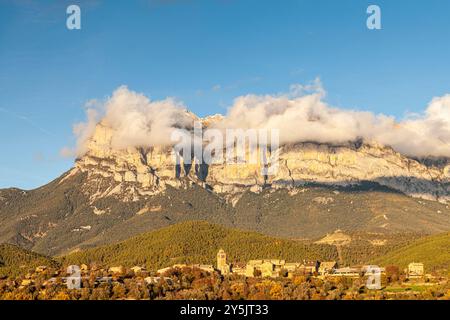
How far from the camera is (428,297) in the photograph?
159375 millimetres

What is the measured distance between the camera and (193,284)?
189 metres

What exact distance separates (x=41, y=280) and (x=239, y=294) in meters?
58.2
